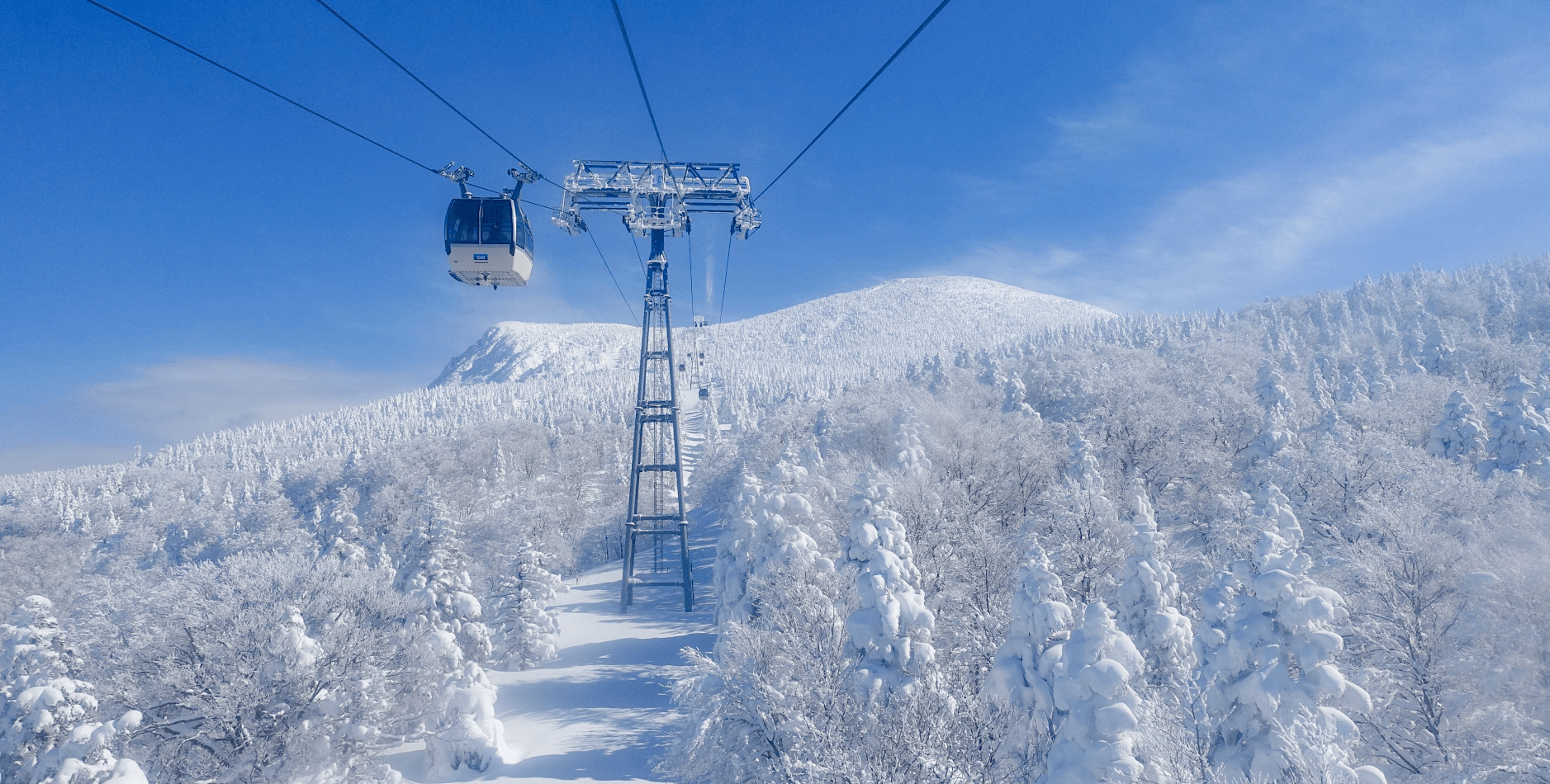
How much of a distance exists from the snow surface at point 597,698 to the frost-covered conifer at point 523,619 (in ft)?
2.17

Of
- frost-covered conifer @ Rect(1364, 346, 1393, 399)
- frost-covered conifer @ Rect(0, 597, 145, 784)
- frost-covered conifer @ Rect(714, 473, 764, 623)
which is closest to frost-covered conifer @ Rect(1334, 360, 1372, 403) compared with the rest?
frost-covered conifer @ Rect(1364, 346, 1393, 399)

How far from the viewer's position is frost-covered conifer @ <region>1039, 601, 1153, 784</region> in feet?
36.8

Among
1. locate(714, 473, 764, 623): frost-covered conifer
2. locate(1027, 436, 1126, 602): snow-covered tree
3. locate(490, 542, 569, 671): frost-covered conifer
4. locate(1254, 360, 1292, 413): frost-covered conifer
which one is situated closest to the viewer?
locate(1027, 436, 1126, 602): snow-covered tree

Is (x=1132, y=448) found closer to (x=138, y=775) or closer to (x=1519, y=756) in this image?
(x=1519, y=756)

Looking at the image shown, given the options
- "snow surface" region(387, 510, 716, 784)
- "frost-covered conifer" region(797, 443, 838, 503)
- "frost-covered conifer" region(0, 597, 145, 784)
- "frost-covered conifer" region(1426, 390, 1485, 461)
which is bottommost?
"snow surface" region(387, 510, 716, 784)

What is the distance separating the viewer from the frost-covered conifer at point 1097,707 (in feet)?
36.8

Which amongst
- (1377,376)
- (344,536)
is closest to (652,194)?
(344,536)

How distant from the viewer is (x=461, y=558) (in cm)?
3272

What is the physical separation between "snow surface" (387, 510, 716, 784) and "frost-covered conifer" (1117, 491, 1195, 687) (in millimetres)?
16557

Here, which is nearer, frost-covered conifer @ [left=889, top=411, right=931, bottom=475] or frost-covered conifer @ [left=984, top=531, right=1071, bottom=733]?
frost-covered conifer @ [left=984, top=531, right=1071, bottom=733]

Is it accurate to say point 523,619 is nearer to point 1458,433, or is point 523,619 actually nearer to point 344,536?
point 344,536

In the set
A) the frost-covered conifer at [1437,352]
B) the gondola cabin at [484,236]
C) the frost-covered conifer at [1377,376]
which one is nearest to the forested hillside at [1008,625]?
the frost-covered conifer at [1377,376]

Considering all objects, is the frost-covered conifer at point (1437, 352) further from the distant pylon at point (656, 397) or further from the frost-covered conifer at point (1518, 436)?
the distant pylon at point (656, 397)

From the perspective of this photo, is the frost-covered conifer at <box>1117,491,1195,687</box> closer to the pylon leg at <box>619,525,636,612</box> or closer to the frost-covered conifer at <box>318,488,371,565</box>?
the pylon leg at <box>619,525,636,612</box>
